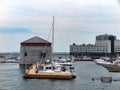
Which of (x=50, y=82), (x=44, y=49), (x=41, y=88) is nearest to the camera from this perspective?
(x=41, y=88)

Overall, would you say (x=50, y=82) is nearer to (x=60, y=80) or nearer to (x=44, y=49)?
(x=60, y=80)

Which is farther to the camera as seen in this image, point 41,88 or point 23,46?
point 23,46

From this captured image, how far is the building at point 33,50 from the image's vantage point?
115 metres

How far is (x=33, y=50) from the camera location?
116 metres

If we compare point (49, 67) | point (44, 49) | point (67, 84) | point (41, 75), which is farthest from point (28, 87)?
point (44, 49)

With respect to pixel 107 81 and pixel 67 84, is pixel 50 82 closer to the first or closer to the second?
pixel 67 84

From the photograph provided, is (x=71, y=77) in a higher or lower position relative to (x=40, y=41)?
lower

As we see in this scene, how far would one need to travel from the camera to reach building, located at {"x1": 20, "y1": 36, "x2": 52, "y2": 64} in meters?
115

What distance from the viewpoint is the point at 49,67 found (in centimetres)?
6331

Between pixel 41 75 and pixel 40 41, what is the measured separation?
57117mm

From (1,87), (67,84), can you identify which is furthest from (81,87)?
(1,87)

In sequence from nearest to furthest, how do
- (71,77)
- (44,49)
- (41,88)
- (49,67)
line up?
1. (41,88)
2. (71,77)
3. (49,67)
4. (44,49)

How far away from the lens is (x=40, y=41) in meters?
116

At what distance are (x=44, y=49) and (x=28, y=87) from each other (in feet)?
215
